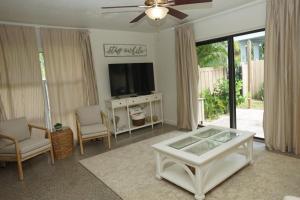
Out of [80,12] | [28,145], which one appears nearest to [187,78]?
[80,12]

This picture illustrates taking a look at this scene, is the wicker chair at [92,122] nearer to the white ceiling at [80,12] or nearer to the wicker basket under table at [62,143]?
the wicker basket under table at [62,143]

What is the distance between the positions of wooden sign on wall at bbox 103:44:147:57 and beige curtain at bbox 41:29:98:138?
1.68 feet

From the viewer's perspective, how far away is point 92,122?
4.25m

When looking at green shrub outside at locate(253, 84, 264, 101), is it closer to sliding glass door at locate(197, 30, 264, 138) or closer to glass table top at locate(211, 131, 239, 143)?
sliding glass door at locate(197, 30, 264, 138)

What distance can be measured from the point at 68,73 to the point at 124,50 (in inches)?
57.7

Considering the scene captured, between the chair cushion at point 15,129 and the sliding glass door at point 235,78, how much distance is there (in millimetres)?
3682

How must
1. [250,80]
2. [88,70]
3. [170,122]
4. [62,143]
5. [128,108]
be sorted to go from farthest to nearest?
[170,122], [128,108], [88,70], [250,80], [62,143]

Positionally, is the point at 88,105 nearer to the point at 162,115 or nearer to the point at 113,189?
the point at 162,115

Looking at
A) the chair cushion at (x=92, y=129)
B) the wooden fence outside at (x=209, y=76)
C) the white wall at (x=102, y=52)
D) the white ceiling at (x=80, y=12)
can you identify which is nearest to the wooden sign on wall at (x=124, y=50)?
the white wall at (x=102, y=52)

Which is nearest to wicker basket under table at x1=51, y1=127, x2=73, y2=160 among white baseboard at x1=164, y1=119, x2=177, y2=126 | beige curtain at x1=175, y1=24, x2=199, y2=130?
beige curtain at x1=175, y1=24, x2=199, y2=130

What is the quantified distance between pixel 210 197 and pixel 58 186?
1.94m

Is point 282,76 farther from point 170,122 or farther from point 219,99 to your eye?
point 170,122

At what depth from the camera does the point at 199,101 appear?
A: 16.0 ft

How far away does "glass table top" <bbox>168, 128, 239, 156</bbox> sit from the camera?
8.28 feet
